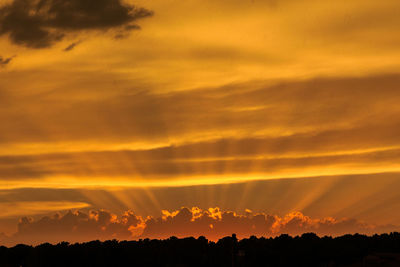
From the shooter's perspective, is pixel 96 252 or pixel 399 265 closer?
pixel 399 265

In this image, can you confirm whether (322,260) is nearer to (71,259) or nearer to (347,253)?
(347,253)

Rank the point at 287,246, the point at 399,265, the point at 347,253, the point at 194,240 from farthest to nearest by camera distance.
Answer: the point at 194,240 → the point at 287,246 → the point at 347,253 → the point at 399,265

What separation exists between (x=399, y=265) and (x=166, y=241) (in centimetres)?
7045

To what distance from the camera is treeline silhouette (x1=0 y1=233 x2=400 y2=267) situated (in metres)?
143

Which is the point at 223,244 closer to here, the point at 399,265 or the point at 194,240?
the point at 194,240

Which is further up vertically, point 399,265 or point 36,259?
point 36,259

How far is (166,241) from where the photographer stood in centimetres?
17262

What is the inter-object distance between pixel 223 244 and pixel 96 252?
30.4 meters

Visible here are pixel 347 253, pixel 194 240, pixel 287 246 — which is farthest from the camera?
pixel 194 240

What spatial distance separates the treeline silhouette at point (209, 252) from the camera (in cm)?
14262

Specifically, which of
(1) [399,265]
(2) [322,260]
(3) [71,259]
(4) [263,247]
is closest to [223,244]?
(4) [263,247]

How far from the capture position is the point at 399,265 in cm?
11756

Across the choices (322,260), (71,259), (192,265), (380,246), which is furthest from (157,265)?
(380,246)

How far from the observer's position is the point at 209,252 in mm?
152000
